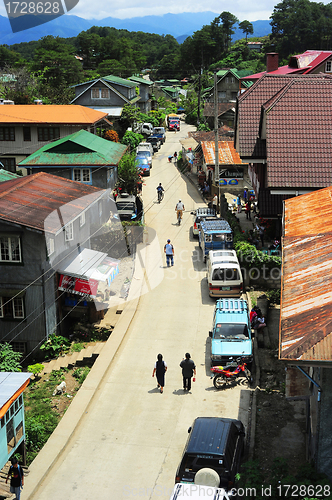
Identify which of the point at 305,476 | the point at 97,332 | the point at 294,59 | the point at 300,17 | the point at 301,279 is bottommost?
the point at 97,332

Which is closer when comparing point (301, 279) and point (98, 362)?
point (301, 279)

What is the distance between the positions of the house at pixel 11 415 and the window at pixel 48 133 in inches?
1344

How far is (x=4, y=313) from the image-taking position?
23.9 m

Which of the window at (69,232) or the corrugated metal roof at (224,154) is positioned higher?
the corrugated metal roof at (224,154)

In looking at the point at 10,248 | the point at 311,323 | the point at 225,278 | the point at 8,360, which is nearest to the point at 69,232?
the point at 10,248

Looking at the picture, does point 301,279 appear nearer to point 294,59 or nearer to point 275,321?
point 275,321

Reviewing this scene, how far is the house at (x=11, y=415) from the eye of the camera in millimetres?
14312

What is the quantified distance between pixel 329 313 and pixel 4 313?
16.9m

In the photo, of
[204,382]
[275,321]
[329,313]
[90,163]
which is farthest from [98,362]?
[90,163]

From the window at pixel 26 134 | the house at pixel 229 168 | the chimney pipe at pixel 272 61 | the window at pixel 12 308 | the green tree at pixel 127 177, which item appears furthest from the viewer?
the window at pixel 26 134

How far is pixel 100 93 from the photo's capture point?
208ft

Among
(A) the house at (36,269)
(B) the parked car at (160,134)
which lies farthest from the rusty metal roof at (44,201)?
(B) the parked car at (160,134)

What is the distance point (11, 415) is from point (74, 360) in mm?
7661

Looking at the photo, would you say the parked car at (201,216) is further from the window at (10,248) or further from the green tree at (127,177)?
the window at (10,248)
